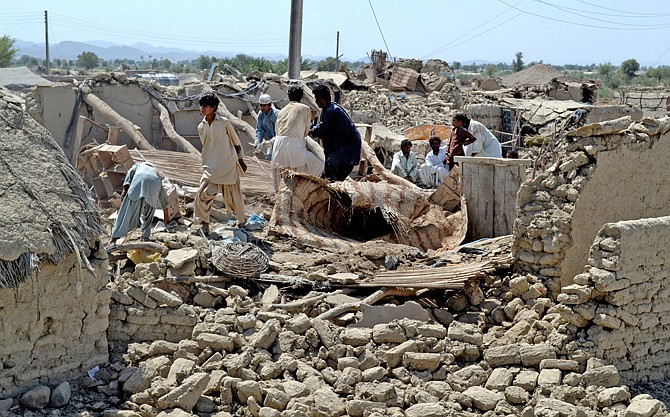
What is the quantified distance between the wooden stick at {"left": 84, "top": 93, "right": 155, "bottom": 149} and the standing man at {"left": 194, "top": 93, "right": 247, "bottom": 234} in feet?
11.9

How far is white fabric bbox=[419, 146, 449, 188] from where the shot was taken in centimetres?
1095

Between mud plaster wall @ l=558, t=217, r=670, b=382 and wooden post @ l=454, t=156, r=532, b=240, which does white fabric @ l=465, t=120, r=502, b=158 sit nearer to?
wooden post @ l=454, t=156, r=532, b=240

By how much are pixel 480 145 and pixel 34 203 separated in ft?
19.8

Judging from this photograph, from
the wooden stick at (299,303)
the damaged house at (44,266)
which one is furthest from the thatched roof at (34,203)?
the wooden stick at (299,303)

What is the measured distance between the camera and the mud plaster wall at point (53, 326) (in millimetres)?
5461

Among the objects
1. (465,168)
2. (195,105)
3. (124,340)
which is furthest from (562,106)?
(124,340)

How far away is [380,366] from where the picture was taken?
6.08 metres

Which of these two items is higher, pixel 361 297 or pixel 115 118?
pixel 115 118

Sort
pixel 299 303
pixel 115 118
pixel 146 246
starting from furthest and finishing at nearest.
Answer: pixel 115 118 → pixel 146 246 → pixel 299 303

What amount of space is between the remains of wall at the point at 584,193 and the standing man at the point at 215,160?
268 centimetres

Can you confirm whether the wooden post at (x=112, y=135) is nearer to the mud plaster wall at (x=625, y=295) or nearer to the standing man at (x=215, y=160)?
the standing man at (x=215, y=160)

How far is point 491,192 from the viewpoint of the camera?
875 cm

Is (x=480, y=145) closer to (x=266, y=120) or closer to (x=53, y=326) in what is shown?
(x=266, y=120)

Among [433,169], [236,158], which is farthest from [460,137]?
[236,158]
